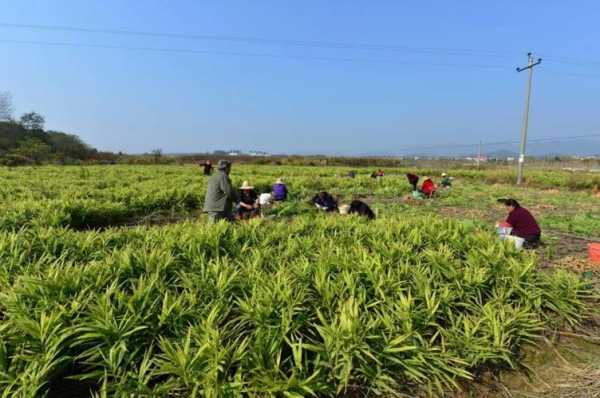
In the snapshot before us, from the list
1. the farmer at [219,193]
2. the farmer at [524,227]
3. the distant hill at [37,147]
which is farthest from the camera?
the distant hill at [37,147]

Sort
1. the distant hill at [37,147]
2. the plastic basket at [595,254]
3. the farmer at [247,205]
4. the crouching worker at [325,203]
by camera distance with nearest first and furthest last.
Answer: the plastic basket at [595,254] < the farmer at [247,205] < the crouching worker at [325,203] < the distant hill at [37,147]

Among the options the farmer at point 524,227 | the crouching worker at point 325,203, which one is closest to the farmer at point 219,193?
the crouching worker at point 325,203

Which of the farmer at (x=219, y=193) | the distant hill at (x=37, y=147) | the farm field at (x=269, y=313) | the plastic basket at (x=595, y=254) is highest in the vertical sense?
the distant hill at (x=37, y=147)

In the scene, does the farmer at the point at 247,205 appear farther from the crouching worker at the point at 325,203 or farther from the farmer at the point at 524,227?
the farmer at the point at 524,227

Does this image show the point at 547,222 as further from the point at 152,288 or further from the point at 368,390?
the point at 152,288

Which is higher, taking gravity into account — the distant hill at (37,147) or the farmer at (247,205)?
the distant hill at (37,147)

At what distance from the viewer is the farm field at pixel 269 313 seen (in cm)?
228

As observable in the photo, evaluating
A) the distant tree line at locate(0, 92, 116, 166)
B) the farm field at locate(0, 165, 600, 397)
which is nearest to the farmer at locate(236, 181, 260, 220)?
the farm field at locate(0, 165, 600, 397)

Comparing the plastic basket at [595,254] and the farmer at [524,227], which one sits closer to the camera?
the plastic basket at [595,254]

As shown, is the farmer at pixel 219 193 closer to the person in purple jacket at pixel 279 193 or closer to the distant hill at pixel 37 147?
the person in purple jacket at pixel 279 193

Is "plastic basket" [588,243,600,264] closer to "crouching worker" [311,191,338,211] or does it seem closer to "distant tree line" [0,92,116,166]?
"crouching worker" [311,191,338,211]

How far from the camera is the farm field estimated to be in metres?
2.28

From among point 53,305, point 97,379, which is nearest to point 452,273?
point 97,379

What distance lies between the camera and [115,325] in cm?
241
